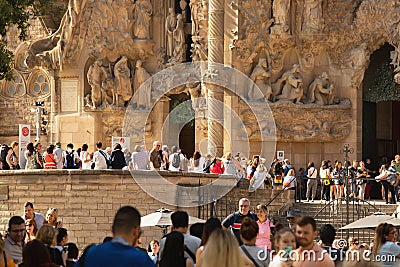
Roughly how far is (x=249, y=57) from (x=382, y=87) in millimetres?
4205

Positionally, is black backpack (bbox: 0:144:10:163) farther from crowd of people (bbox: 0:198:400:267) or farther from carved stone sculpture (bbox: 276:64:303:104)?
crowd of people (bbox: 0:198:400:267)

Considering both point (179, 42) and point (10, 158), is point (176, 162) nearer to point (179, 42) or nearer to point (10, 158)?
point (10, 158)

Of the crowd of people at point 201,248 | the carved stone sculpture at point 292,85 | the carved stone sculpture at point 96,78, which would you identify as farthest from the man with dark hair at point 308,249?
the carved stone sculpture at point 96,78

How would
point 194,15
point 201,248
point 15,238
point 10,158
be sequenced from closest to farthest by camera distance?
1. point 201,248
2. point 15,238
3. point 10,158
4. point 194,15

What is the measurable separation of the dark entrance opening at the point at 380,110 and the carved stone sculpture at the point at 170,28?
19.7 feet

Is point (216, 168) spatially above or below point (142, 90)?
below

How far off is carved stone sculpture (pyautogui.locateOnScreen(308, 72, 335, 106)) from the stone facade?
29mm

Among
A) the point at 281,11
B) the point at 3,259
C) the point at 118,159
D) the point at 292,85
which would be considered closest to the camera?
the point at 3,259

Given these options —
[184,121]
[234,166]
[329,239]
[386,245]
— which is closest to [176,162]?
[234,166]

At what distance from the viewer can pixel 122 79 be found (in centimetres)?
3797

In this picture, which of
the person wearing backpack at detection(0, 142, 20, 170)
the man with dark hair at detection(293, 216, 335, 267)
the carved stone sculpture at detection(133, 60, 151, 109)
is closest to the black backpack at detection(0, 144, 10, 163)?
the person wearing backpack at detection(0, 142, 20, 170)

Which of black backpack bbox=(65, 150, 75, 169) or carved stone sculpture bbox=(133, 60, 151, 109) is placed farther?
carved stone sculpture bbox=(133, 60, 151, 109)

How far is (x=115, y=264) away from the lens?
9.40 m

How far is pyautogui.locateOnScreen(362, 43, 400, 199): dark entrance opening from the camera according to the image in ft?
119
